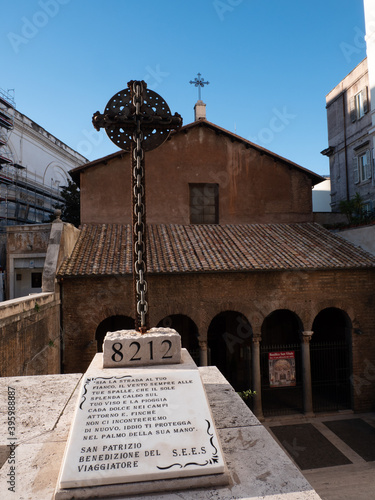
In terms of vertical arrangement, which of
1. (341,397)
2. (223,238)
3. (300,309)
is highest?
(223,238)

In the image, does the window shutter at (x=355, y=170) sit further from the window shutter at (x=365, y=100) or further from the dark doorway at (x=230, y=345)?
the dark doorway at (x=230, y=345)

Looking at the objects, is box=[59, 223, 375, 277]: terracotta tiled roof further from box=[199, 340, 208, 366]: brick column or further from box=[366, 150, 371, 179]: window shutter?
box=[366, 150, 371, 179]: window shutter

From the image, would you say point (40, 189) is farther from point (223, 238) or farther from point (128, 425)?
point (128, 425)

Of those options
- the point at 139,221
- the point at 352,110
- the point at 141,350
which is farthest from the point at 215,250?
the point at 352,110

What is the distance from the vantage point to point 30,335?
29.1ft

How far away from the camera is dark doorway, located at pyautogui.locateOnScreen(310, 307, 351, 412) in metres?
14.7

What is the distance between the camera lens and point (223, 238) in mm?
15523

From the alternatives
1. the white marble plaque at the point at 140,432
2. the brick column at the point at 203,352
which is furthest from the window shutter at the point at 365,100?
the white marble plaque at the point at 140,432

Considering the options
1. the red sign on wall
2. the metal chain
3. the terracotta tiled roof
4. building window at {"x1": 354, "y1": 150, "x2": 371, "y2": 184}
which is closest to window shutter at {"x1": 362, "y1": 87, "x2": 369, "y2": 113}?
building window at {"x1": 354, "y1": 150, "x2": 371, "y2": 184}

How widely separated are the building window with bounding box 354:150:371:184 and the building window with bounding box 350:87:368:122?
2196 millimetres

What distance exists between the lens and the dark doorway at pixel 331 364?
48.3 feet

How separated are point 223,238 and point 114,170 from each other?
5.93 meters

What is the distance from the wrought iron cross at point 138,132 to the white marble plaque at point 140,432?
1.02 m

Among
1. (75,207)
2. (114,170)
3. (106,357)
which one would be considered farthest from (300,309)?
(75,207)
